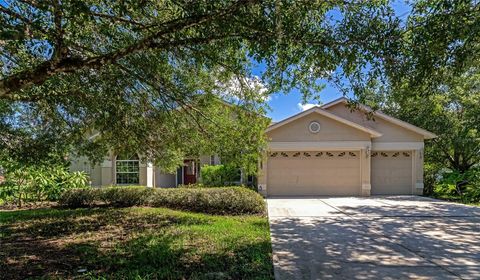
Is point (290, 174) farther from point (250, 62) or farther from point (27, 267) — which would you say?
point (27, 267)

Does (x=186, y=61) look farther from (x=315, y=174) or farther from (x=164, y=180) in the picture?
(x=164, y=180)

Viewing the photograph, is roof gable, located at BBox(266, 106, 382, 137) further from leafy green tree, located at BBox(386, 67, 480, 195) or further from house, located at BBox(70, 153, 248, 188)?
house, located at BBox(70, 153, 248, 188)

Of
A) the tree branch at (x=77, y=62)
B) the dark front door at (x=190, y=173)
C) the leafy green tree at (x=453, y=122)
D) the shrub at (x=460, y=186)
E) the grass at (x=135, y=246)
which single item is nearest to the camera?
the tree branch at (x=77, y=62)

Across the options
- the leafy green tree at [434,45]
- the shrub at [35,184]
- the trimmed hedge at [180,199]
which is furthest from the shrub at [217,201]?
the leafy green tree at [434,45]

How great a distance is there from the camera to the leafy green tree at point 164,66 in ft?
15.4

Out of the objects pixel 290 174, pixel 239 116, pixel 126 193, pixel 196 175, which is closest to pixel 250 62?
pixel 239 116

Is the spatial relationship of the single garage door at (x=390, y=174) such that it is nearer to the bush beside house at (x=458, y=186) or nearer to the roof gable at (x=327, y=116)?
the roof gable at (x=327, y=116)

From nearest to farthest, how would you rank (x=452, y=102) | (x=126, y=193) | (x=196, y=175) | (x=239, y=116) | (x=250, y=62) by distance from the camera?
(x=250, y=62)
(x=239, y=116)
(x=126, y=193)
(x=452, y=102)
(x=196, y=175)

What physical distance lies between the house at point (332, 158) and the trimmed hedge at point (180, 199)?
4.89m

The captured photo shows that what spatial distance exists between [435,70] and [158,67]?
523 centimetres

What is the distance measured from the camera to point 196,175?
20031 mm

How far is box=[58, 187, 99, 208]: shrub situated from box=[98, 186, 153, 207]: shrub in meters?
0.31

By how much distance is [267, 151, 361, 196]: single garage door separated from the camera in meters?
16.8

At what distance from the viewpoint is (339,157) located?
1691cm
